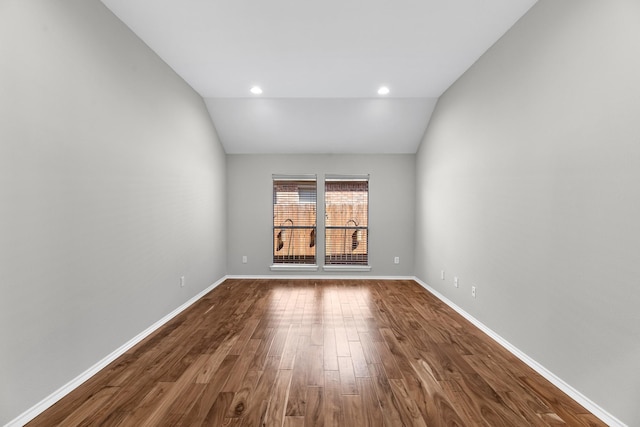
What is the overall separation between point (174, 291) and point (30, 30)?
102 inches

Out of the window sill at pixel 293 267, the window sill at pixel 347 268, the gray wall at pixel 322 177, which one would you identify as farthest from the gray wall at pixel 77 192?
the window sill at pixel 347 268

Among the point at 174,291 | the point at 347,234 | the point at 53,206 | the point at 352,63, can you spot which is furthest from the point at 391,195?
the point at 53,206

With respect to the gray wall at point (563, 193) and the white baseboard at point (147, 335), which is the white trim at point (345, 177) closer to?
the gray wall at point (563, 193)

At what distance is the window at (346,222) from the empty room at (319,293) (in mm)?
1225

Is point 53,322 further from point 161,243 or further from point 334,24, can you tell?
point 334,24

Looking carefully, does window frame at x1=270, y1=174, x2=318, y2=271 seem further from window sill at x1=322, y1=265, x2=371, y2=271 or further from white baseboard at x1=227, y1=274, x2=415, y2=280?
window sill at x1=322, y1=265, x2=371, y2=271

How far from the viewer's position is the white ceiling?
240 centimetres

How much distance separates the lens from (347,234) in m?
5.57

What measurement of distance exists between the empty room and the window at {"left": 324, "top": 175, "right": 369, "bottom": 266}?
123 centimetres

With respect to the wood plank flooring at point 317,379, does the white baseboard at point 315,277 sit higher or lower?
higher

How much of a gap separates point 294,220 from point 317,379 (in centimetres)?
364

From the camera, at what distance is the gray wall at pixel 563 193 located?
5.38 feet

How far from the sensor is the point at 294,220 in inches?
219

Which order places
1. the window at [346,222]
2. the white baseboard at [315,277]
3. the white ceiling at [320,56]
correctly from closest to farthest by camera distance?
the white ceiling at [320,56], the white baseboard at [315,277], the window at [346,222]
